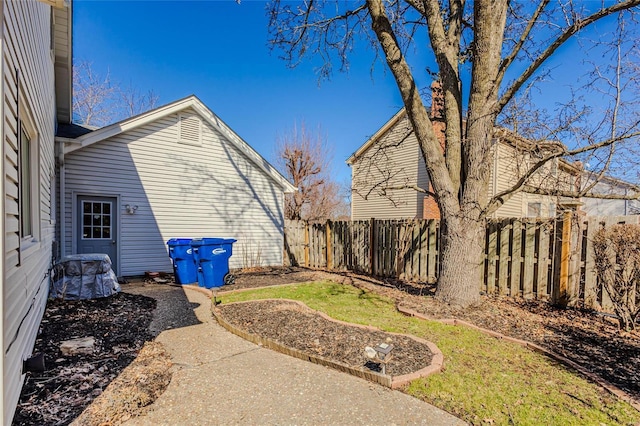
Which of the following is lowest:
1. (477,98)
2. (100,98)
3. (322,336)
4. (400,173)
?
(322,336)

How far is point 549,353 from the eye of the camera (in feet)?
12.1

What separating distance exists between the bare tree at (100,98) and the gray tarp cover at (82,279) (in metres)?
17.3

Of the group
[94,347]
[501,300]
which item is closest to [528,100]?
[501,300]

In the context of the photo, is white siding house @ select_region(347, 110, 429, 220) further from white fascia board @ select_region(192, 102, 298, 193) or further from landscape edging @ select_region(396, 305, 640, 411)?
landscape edging @ select_region(396, 305, 640, 411)

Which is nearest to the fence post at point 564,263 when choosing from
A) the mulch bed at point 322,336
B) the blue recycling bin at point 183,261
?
the mulch bed at point 322,336

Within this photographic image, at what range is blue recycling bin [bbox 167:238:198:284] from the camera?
792 cm

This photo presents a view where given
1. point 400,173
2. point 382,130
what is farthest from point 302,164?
point 400,173

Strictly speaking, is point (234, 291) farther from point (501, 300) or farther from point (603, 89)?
point (603, 89)

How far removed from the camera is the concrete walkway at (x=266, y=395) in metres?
2.55

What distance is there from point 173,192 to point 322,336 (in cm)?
735

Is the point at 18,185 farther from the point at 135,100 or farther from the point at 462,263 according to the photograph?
the point at 135,100

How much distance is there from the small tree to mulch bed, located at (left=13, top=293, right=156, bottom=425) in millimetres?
6361

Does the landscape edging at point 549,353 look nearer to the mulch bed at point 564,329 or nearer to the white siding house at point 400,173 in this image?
the mulch bed at point 564,329

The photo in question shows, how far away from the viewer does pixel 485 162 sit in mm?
5512
